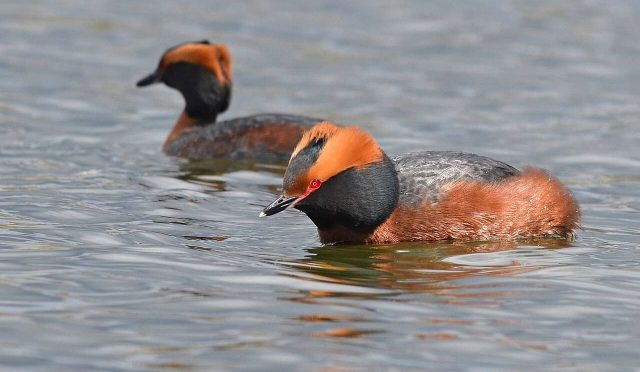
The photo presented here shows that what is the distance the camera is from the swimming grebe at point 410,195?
34.2 feet

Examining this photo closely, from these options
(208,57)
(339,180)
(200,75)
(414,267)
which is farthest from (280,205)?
(200,75)

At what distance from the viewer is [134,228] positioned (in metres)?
11.4

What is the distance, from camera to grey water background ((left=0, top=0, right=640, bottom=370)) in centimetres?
809

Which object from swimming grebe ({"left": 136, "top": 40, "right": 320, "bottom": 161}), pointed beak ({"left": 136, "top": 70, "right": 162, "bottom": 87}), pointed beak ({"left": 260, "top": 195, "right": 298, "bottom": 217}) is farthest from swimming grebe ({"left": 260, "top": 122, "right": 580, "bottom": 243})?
pointed beak ({"left": 136, "top": 70, "right": 162, "bottom": 87})

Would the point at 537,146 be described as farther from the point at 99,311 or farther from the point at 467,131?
the point at 99,311

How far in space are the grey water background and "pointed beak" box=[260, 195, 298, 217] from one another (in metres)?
0.34

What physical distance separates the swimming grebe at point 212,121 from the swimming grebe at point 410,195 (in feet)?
14.5

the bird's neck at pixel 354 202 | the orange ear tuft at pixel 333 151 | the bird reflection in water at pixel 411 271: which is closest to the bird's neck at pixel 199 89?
the bird's neck at pixel 354 202

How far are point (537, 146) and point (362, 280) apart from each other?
316 inches

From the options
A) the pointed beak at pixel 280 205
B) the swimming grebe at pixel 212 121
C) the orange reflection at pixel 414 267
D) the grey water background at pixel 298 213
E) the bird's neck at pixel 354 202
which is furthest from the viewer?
the swimming grebe at pixel 212 121

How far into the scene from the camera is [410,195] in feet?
36.3

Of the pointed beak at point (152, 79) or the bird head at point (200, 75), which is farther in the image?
the pointed beak at point (152, 79)

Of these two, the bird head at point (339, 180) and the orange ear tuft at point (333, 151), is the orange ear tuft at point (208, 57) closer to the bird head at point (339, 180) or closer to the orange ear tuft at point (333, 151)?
the bird head at point (339, 180)

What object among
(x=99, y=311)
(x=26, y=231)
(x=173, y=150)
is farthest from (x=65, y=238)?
(x=173, y=150)
